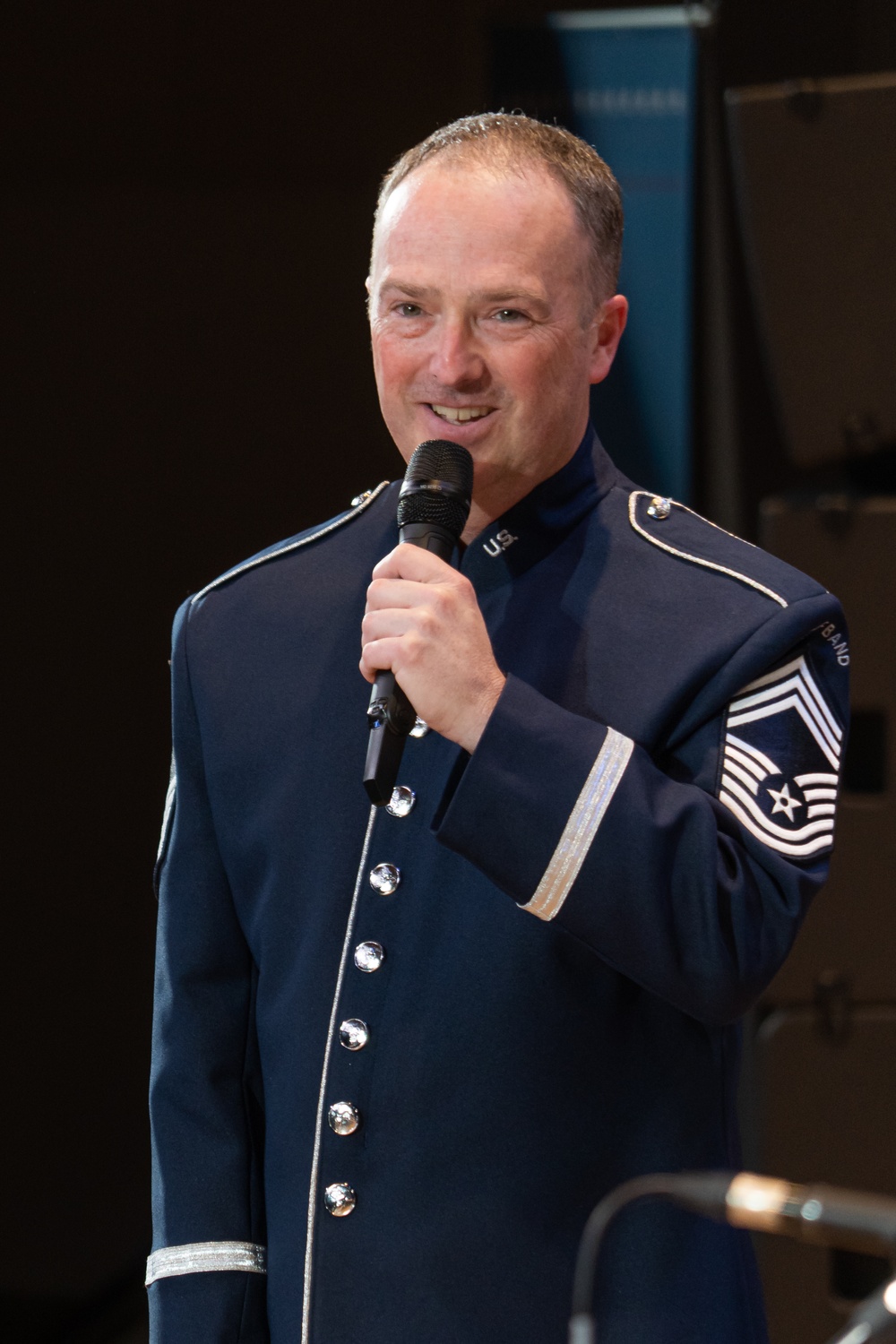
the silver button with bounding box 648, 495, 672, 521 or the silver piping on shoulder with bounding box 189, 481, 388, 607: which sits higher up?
the silver button with bounding box 648, 495, 672, 521

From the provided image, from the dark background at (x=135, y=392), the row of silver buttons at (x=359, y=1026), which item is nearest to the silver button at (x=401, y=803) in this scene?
the row of silver buttons at (x=359, y=1026)

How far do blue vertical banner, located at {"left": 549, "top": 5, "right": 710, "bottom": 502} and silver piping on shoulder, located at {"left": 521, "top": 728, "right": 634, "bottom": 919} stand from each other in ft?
4.66

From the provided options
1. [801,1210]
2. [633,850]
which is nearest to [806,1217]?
[801,1210]

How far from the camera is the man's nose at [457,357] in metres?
1.30

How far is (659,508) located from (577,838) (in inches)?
15.0

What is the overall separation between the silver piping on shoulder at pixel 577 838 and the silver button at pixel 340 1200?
0.29 meters

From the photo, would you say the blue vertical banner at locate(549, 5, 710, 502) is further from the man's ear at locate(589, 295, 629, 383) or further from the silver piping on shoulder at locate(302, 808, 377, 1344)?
the silver piping on shoulder at locate(302, 808, 377, 1344)

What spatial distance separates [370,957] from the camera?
4.25ft

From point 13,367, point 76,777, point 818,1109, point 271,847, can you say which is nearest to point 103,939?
point 76,777

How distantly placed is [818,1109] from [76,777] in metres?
1.29

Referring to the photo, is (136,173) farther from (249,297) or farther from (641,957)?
(641,957)

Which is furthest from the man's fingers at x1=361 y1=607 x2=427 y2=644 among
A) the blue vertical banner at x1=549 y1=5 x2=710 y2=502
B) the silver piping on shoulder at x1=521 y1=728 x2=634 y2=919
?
the blue vertical banner at x1=549 y1=5 x2=710 y2=502

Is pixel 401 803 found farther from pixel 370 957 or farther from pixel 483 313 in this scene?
pixel 483 313

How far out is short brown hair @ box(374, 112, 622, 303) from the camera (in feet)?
4.44
